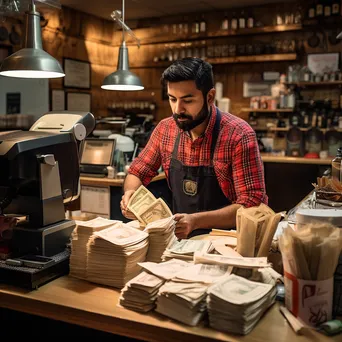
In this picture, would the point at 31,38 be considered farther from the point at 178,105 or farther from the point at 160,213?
the point at 160,213

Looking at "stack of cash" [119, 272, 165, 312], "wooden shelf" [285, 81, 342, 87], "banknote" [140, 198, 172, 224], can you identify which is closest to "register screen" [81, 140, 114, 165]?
"banknote" [140, 198, 172, 224]

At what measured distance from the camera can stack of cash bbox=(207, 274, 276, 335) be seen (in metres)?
1.33

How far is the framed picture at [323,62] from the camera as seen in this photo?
6.76m

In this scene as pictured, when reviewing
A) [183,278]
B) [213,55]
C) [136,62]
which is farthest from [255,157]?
[136,62]

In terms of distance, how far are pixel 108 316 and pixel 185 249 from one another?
414 mm

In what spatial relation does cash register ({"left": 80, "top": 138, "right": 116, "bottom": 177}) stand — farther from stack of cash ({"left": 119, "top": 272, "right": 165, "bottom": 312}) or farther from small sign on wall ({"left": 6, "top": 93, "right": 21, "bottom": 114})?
stack of cash ({"left": 119, "top": 272, "right": 165, "bottom": 312})

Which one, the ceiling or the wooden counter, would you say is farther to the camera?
the ceiling

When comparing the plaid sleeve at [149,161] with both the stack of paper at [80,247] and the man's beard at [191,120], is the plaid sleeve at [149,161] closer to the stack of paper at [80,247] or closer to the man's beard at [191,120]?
the man's beard at [191,120]

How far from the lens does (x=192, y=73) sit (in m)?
2.53

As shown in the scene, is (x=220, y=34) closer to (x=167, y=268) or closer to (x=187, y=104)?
(x=187, y=104)

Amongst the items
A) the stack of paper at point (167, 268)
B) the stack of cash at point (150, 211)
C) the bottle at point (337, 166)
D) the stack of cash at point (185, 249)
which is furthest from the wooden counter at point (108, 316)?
the bottle at point (337, 166)

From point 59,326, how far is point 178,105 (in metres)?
1.34

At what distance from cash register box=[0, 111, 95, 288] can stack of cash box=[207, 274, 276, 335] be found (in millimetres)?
696

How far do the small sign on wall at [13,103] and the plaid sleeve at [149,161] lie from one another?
14.0 feet
